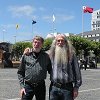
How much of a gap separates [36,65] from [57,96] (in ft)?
2.16

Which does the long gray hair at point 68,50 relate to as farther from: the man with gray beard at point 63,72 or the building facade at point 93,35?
the building facade at point 93,35

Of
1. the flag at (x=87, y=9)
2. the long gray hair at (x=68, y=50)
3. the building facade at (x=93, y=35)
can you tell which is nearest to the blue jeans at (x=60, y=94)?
the long gray hair at (x=68, y=50)

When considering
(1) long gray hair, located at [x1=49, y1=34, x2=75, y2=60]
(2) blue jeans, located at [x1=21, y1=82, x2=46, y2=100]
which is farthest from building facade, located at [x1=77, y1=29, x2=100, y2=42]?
(2) blue jeans, located at [x1=21, y1=82, x2=46, y2=100]

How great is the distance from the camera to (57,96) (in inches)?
260

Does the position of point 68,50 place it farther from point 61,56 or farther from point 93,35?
point 93,35

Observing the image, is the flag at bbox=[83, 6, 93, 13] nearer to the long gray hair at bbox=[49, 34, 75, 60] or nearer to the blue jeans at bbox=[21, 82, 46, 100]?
the long gray hair at bbox=[49, 34, 75, 60]

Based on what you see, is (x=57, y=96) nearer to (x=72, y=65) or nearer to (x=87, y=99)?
(x=72, y=65)

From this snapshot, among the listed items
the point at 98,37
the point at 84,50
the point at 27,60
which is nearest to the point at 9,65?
the point at 84,50

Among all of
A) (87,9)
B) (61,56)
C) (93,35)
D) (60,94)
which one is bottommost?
(60,94)

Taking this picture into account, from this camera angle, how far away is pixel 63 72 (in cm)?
667

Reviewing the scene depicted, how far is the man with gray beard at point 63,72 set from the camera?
6604 mm

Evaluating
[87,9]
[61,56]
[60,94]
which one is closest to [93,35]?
[87,9]

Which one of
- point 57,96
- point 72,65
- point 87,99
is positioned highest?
point 72,65

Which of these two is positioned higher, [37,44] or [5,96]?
[37,44]
